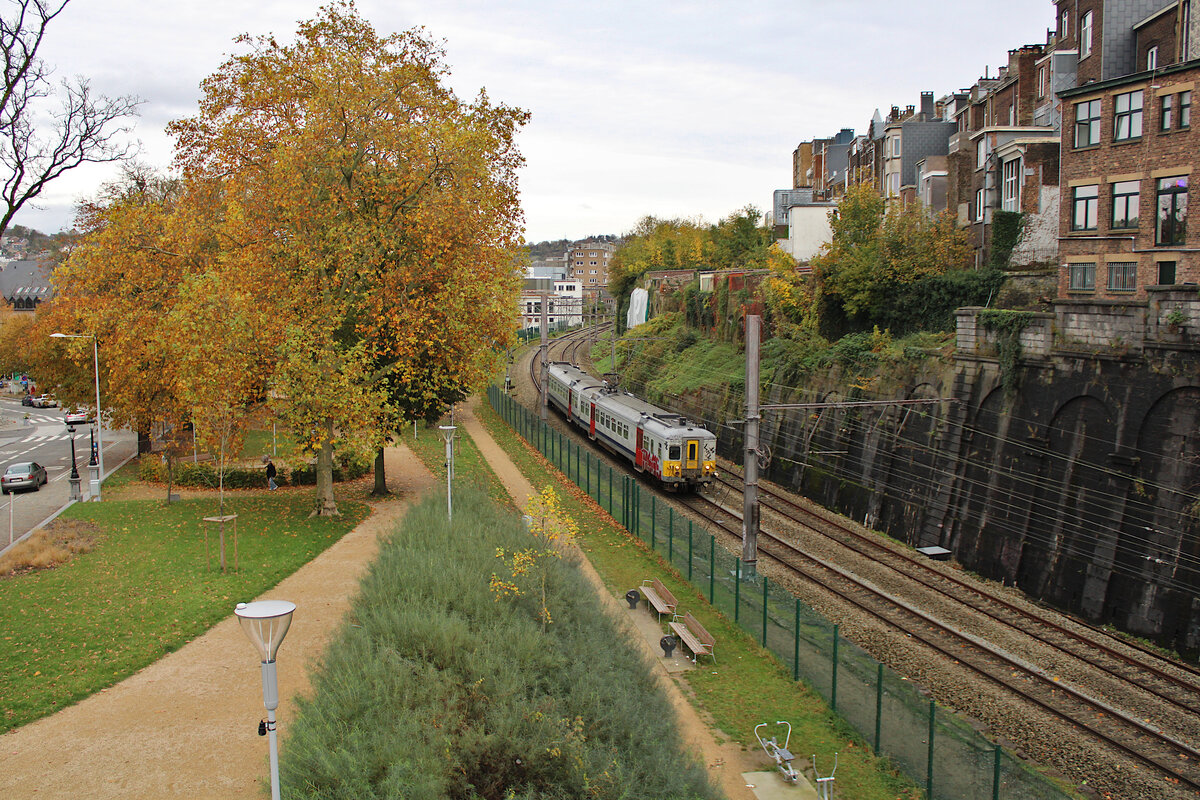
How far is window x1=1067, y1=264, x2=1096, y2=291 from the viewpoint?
2653cm

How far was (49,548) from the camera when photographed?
2209 centimetres

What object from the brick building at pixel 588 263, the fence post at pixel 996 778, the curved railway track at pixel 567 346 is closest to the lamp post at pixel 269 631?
the fence post at pixel 996 778

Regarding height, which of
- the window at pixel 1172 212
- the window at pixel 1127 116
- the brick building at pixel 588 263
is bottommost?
the window at pixel 1172 212

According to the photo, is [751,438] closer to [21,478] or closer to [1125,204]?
[1125,204]

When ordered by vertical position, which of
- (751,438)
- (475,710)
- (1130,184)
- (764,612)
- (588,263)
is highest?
(588,263)

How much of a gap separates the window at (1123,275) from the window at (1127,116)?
362cm

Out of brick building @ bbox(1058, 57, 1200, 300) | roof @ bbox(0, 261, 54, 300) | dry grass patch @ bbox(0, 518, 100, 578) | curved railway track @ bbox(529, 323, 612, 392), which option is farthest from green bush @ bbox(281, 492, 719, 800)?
roof @ bbox(0, 261, 54, 300)

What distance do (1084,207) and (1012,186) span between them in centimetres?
1024

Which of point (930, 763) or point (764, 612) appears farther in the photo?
point (764, 612)

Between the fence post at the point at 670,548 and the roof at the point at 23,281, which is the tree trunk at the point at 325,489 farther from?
the roof at the point at 23,281

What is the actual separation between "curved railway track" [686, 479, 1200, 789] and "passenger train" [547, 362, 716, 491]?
594cm

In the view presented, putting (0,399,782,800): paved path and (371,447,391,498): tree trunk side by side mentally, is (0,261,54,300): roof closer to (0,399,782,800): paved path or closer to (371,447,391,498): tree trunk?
(371,447,391,498): tree trunk

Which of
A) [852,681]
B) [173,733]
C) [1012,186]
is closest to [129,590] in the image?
[173,733]

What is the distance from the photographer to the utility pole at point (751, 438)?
19812 millimetres
